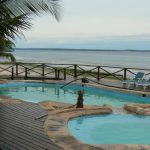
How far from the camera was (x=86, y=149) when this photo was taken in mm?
5871

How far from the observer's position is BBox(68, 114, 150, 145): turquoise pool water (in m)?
8.10

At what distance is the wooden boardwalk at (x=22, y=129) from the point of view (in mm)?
5723

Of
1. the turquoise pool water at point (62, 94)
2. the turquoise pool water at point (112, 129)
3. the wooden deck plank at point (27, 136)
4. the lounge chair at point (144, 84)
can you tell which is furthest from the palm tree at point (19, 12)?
the lounge chair at point (144, 84)

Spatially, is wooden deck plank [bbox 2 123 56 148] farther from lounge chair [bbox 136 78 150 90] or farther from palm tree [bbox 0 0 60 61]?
lounge chair [bbox 136 78 150 90]

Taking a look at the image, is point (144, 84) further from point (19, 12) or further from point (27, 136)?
point (19, 12)

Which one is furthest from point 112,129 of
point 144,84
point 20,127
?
point 144,84

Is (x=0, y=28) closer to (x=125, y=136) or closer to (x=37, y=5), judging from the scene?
(x=37, y=5)

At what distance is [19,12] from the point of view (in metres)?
5.89

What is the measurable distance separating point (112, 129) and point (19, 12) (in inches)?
174

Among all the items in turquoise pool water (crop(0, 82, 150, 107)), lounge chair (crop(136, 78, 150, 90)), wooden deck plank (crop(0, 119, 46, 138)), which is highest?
wooden deck plank (crop(0, 119, 46, 138))

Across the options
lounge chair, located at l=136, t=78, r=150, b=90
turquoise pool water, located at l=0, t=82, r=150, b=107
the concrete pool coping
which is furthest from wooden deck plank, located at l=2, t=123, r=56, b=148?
lounge chair, located at l=136, t=78, r=150, b=90

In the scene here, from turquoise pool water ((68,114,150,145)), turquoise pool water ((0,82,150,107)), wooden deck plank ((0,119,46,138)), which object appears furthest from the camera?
turquoise pool water ((0,82,150,107))

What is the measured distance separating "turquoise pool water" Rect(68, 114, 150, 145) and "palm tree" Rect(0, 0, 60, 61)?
123 inches

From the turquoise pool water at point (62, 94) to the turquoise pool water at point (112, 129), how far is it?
3.28 metres
